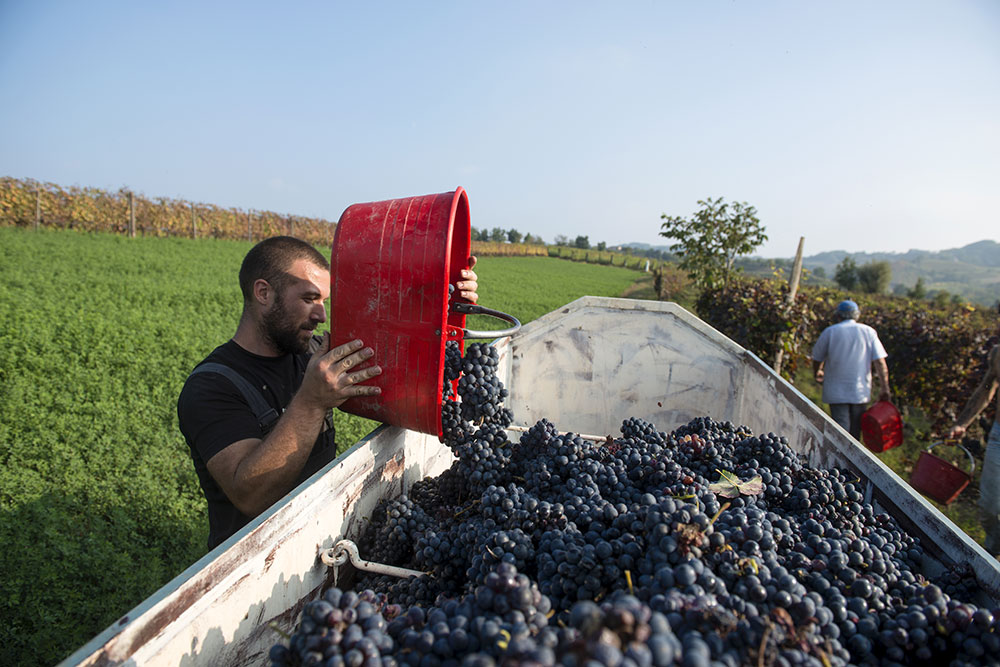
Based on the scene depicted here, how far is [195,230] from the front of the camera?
28516 mm

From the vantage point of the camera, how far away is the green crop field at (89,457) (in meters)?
2.96

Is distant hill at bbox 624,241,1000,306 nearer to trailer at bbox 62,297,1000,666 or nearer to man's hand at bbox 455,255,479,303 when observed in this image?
trailer at bbox 62,297,1000,666

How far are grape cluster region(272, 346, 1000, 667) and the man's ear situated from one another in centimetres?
101

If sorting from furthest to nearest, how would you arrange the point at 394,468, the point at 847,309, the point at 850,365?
the point at 847,309, the point at 850,365, the point at 394,468

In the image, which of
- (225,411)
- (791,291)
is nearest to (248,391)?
(225,411)

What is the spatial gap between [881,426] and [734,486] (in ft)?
14.9

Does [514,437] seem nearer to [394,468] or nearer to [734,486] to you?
[394,468]

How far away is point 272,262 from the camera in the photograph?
2242 millimetres

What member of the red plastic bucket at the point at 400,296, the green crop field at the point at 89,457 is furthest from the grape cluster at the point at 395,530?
the green crop field at the point at 89,457

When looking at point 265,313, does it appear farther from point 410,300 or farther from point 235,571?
point 235,571

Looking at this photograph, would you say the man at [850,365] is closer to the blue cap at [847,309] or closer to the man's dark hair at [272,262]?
the blue cap at [847,309]

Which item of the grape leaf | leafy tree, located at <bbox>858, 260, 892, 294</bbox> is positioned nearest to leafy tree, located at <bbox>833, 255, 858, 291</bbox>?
leafy tree, located at <bbox>858, 260, 892, 294</bbox>

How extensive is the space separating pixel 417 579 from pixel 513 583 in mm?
559

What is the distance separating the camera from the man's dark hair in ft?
7.33
